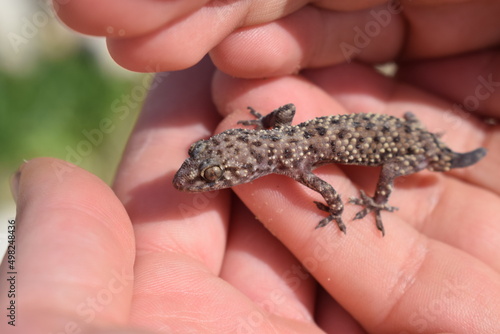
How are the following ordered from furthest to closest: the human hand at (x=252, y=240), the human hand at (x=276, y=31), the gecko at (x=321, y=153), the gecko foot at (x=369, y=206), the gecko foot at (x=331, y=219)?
the gecko foot at (x=369, y=206) → the gecko foot at (x=331, y=219) → the gecko at (x=321, y=153) → the human hand at (x=276, y=31) → the human hand at (x=252, y=240)

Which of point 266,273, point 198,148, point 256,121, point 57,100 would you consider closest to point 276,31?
point 256,121

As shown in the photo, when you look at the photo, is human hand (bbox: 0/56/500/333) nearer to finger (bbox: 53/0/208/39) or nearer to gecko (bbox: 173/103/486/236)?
gecko (bbox: 173/103/486/236)

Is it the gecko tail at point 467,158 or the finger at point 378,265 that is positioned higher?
the gecko tail at point 467,158

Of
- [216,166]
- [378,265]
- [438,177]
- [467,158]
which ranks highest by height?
[467,158]

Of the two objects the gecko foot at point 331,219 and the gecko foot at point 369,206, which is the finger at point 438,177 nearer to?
the gecko foot at point 369,206

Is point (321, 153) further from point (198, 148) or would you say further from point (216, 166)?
point (198, 148)

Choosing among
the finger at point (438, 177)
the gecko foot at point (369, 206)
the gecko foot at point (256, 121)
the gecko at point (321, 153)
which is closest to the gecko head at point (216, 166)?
the gecko at point (321, 153)

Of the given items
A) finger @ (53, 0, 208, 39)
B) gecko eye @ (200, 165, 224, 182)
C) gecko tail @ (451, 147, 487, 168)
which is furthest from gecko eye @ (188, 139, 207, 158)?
gecko tail @ (451, 147, 487, 168)
